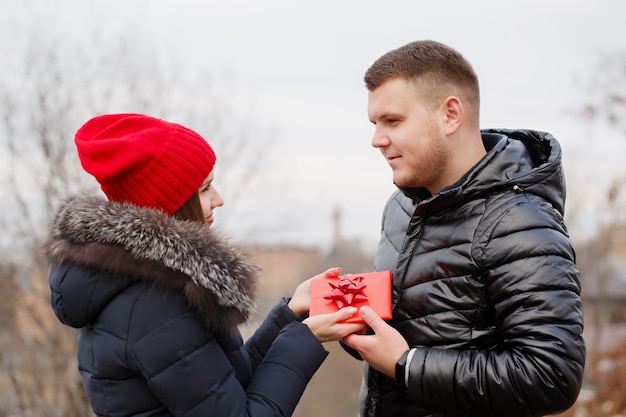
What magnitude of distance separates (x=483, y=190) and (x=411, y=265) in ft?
1.31

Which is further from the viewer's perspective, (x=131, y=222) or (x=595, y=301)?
(x=595, y=301)

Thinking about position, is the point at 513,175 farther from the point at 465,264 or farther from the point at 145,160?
the point at 145,160

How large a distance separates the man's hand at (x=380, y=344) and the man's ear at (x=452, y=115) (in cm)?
76

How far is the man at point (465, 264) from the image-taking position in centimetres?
204

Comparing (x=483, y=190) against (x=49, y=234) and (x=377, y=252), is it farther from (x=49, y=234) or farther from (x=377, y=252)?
(x=49, y=234)

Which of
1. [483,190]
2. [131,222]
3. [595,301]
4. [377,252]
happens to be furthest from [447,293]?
[595,301]

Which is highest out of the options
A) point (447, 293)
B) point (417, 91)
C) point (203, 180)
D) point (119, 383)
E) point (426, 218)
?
point (417, 91)

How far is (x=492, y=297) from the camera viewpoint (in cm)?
216

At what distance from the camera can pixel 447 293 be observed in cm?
227

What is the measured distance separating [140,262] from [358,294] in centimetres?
83

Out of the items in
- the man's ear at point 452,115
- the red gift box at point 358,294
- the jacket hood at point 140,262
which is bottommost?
the red gift box at point 358,294

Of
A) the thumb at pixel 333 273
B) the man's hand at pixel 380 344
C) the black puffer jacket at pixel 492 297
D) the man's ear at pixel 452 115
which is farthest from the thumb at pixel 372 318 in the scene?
the man's ear at pixel 452 115

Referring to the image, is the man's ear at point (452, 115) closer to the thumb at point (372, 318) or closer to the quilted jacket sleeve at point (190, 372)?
the thumb at point (372, 318)

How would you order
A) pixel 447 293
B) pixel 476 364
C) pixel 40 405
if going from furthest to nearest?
pixel 40 405, pixel 447 293, pixel 476 364
